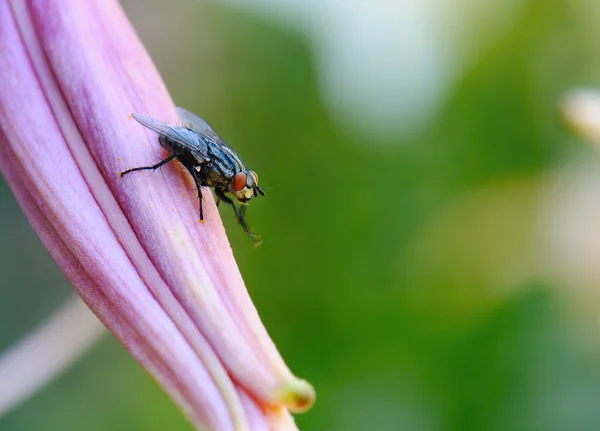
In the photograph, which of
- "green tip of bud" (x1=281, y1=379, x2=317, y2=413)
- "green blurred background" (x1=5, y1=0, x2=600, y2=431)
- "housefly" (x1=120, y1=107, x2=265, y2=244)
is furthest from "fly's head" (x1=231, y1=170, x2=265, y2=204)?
"green blurred background" (x1=5, y1=0, x2=600, y2=431)

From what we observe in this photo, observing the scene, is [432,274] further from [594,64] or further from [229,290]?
[229,290]

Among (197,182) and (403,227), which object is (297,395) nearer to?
(197,182)

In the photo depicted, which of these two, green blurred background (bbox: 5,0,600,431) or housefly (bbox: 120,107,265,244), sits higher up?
housefly (bbox: 120,107,265,244)

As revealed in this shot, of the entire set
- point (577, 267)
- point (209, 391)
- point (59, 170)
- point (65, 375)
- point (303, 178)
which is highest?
point (59, 170)

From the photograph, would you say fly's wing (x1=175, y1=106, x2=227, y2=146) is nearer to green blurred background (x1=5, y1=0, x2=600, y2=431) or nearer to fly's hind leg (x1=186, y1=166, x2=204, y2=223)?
fly's hind leg (x1=186, y1=166, x2=204, y2=223)

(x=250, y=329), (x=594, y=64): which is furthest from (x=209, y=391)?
(x=594, y=64)

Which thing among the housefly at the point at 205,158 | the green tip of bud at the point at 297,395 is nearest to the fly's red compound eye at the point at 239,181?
the housefly at the point at 205,158

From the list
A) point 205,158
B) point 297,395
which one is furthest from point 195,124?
point 297,395
